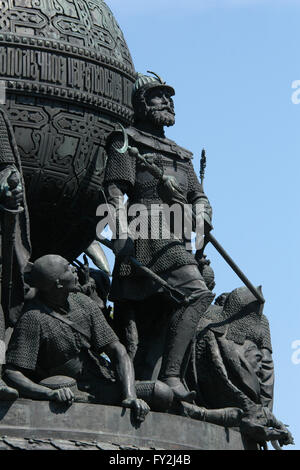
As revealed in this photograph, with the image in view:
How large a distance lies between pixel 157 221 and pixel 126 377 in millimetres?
2139

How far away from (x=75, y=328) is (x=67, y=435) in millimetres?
1248

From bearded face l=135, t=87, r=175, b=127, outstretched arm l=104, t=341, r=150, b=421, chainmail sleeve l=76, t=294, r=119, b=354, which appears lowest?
outstretched arm l=104, t=341, r=150, b=421

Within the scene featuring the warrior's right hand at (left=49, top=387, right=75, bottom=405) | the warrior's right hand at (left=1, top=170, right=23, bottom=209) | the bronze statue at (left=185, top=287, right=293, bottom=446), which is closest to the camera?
the warrior's right hand at (left=49, top=387, right=75, bottom=405)

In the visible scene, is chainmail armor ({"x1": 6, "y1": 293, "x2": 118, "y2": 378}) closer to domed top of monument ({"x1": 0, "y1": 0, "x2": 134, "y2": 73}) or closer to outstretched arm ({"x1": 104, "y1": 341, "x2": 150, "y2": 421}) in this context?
outstretched arm ({"x1": 104, "y1": 341, "x2": 150, "y2": 421})

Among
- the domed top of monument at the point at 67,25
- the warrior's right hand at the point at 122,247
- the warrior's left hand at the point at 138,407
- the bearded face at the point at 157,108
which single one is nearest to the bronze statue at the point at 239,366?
the warrior's right hand at the point at 122,247

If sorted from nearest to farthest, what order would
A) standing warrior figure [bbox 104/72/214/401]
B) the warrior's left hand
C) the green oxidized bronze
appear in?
the warrior's left hand, standing warrior figure [bbox 104/72/214/401], the green oxidized bronze

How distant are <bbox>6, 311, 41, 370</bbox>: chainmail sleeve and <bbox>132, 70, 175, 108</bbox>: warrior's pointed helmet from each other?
131 inches

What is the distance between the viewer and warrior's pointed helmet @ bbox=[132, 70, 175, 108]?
20547 millimetres

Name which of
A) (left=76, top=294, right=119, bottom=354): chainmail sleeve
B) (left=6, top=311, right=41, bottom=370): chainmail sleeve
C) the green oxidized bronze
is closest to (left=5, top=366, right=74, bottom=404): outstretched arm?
(left=6, top=311, right=41, bottom=370): chainmail sleeve

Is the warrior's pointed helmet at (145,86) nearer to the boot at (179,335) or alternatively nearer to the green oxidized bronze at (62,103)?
the green oxidized bronze at (62,103)

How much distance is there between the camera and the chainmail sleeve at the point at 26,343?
18.2 metres

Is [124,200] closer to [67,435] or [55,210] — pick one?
[55,210]
